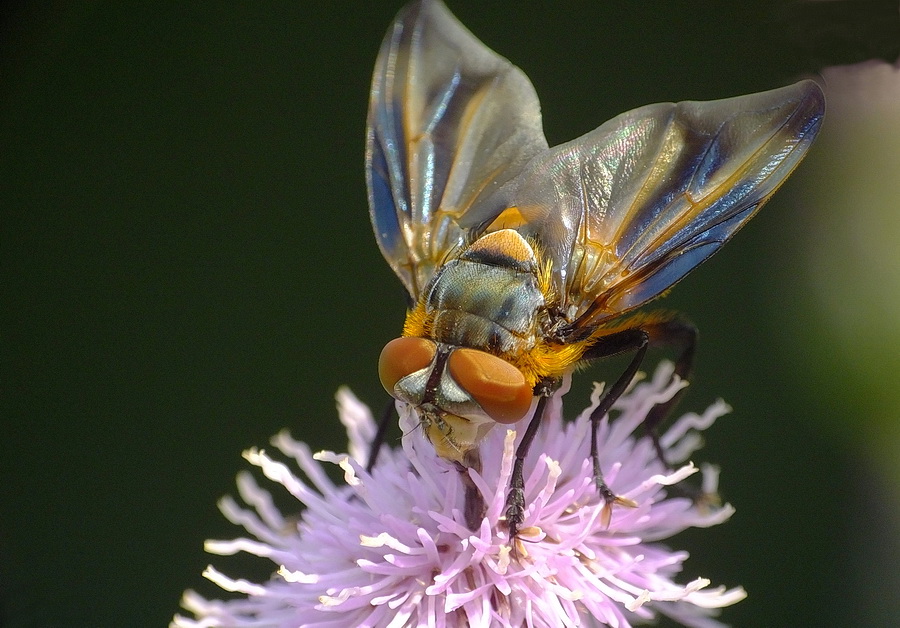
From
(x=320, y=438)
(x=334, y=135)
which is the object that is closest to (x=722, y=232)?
(x=320, y=438)

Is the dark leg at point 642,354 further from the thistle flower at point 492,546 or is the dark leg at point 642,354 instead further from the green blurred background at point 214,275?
the green blurred background at point 214,275

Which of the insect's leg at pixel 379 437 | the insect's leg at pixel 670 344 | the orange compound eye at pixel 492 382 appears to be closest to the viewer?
the orange compound eye at pixel 492 382

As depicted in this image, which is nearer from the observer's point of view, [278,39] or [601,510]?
[601,510]

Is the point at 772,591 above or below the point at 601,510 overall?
below

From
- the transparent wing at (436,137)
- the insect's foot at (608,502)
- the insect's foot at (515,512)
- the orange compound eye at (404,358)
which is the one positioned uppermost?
the transparent wing at (436,137)

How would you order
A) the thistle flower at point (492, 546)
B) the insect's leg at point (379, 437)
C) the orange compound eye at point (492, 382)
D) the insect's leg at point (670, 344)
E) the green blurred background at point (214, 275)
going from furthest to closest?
1. the green blurred background at point (214, 275)
2. the insect's leg at point (379, 437)
3. the insect's leg at point (670, 344)
4. the thistle flower at point (492, 546)
5. the orange compound eye at point (492, 382)

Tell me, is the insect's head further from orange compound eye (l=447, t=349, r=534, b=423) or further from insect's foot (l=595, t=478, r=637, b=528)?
insect's foot (l=595, t=478, r=637, b=528)

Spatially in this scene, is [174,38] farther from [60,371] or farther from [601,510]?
[601,510]

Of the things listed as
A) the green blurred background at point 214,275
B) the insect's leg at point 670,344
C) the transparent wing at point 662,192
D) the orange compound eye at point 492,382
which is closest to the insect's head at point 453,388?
the orange compound eye at point 492,382
